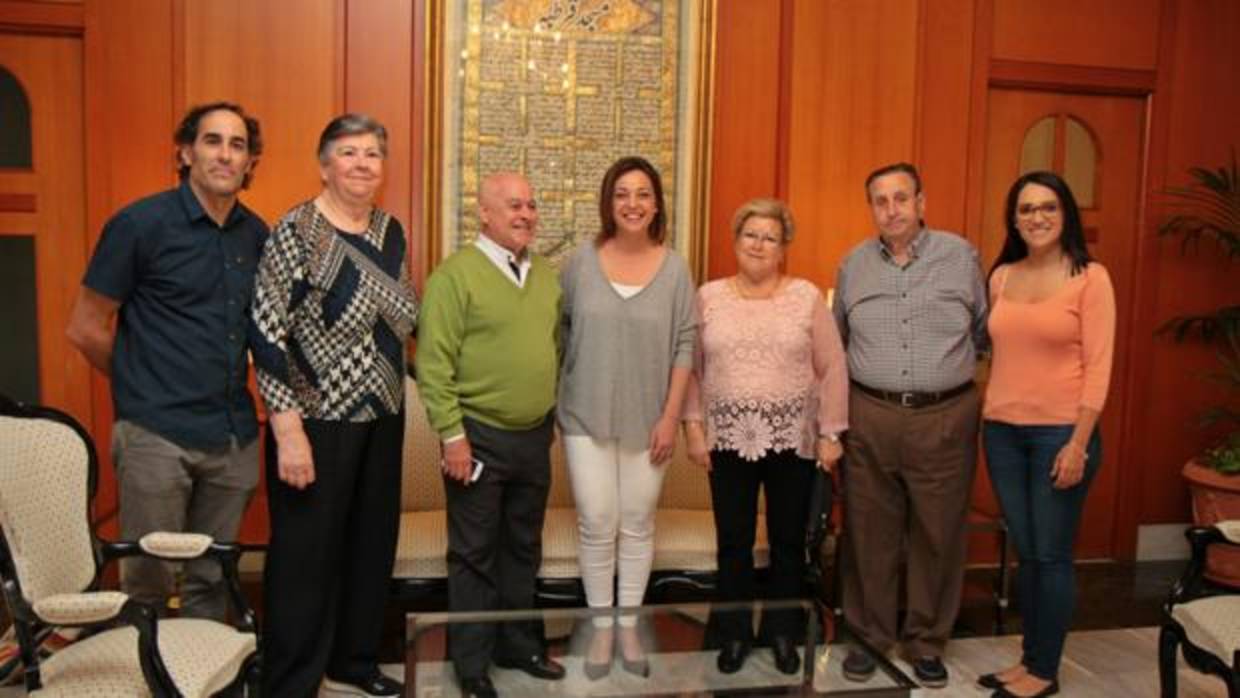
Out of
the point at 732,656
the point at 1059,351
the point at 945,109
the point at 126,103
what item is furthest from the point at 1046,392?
the point at 126,103

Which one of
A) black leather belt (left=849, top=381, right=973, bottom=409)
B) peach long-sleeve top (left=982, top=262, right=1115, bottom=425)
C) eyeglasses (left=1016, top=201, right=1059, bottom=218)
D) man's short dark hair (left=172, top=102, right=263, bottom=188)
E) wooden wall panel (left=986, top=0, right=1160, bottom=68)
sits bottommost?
black leather belt (left=849, top=381, right=973, bottom=409)

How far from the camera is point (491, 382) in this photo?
2.64 metres

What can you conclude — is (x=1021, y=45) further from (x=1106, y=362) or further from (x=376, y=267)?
(x=376, y=267)

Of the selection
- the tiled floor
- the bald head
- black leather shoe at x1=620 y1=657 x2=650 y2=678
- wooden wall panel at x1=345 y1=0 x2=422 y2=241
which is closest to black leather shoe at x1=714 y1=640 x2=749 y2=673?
black leather shoe at x1=620 y1=657 x2=650 y2=678

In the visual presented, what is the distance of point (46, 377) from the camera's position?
12.3ft

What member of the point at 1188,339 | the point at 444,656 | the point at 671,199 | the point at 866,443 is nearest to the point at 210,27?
the point at 671,199

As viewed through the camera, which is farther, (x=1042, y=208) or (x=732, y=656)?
(x=1042, y=208)

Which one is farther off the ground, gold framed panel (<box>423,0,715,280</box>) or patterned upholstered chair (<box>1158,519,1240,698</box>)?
gold framed panel (<box>423,0,715,280</box>)

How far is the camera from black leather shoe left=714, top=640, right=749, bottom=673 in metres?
2.40

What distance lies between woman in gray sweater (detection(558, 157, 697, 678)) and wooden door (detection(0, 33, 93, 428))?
2084 millimetres

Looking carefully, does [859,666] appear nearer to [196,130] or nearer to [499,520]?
[499,520]

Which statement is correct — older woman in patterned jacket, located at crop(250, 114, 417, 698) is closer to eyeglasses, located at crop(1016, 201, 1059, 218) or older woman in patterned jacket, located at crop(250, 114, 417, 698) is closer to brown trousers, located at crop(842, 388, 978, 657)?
brown trousers, located at crop(842, 388, 978, 657)

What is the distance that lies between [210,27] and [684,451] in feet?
7.56

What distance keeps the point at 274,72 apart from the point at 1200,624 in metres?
3.39
